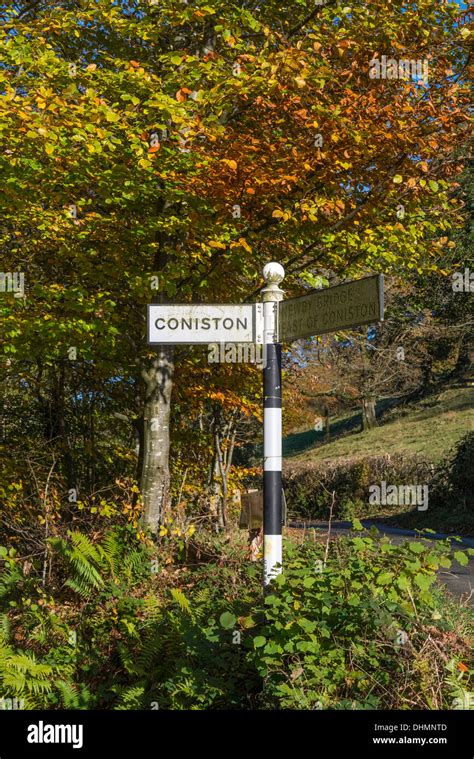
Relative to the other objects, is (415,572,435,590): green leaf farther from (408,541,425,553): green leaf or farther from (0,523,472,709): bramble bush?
(408,541,425,553): green leaf

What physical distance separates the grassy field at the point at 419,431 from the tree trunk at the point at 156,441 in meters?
16.8

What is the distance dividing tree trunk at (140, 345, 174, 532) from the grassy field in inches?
661

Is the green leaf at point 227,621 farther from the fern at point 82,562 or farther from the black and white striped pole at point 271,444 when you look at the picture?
the fern at point 82,562

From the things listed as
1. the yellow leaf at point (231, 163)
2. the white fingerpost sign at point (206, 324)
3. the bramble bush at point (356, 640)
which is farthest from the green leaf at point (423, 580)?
the yellow leaf at point (231, 163)

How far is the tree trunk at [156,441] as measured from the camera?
31.1 feet

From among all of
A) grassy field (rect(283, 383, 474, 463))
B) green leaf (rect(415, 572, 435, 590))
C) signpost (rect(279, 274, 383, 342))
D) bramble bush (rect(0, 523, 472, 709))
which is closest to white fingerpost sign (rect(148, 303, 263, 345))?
signpost (rect(279, 274, 383, 342))

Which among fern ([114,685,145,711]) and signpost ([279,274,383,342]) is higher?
signpost ([279,274,383,342])

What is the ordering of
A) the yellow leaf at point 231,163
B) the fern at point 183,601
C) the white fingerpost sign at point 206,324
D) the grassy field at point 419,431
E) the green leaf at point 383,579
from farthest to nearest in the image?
the grassy field at point 419,431
the yellow leaf at point 231,163
the fern at point 183,601
the white fingerpost sign at point 206,324
the green leaf at point 383,579

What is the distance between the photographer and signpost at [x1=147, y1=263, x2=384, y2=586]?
5.14 meters

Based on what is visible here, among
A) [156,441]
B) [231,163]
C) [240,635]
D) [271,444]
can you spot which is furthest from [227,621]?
[156,441]

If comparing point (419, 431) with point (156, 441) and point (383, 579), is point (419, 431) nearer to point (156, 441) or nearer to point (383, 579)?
point (156, 441)

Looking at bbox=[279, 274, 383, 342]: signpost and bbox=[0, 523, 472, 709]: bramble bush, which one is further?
bbox=[279, 274, 383, 342]: signpost
